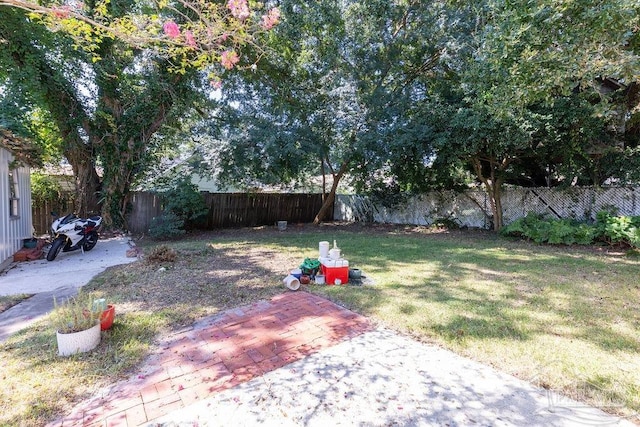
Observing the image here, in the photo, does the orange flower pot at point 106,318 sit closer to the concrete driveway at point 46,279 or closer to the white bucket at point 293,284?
the concrete driveway at point 46,279

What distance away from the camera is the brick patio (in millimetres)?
2053

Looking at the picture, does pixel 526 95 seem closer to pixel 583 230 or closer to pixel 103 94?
pixel 583 230

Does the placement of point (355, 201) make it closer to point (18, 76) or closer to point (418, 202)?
point (418, 202)

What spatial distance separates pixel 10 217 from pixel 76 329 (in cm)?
514

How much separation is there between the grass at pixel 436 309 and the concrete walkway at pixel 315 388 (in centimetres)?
22

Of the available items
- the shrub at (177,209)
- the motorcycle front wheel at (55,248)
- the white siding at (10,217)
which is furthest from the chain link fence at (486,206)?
the white siding at (10,217)

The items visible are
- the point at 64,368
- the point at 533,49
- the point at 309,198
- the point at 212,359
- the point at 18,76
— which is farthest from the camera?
the point at 309,198

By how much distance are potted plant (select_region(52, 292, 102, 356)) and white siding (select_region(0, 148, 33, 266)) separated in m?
4.14

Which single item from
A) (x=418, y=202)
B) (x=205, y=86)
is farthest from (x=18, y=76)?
(x=418, y=202)

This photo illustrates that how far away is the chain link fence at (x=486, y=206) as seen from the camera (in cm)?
847

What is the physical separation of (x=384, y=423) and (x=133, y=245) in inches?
306

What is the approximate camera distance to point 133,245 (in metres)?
7.80

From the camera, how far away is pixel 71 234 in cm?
647

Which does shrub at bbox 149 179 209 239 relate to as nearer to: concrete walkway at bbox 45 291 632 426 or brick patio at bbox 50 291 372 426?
brick patio at bbox 50 291 372 426
